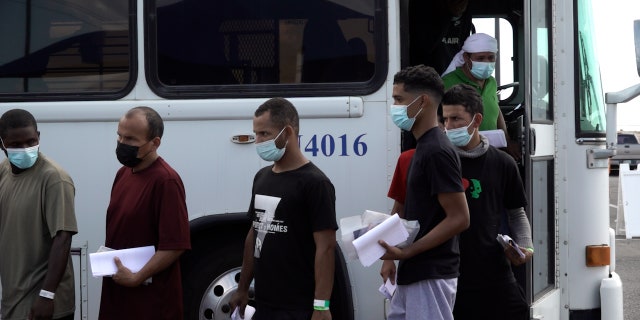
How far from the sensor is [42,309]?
185 inches

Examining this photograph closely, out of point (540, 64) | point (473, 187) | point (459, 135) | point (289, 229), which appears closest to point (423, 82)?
point (459, 135)

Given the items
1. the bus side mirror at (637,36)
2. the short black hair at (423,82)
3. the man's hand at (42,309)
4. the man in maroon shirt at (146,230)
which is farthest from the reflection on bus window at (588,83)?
the man's hand at (42,309)

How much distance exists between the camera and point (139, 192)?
4.63 m

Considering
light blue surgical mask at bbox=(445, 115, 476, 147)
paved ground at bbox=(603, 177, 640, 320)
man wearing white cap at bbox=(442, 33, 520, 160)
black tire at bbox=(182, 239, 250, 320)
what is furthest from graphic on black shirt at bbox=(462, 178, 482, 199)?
paved ground at bbox=(603, 177, 640, 320)

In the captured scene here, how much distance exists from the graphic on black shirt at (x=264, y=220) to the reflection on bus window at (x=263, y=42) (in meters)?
1.72

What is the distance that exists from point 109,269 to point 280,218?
0.80m

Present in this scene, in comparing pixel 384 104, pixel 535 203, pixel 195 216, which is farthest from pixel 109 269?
pixel 535 203

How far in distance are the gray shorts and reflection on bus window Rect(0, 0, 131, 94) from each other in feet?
8.25

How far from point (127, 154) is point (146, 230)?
1.15 ft

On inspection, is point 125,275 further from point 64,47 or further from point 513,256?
point 64,47

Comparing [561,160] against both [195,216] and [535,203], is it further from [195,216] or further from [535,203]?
[195,216]

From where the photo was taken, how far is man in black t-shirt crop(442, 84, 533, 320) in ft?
16.0

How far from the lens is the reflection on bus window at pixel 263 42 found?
239 inches

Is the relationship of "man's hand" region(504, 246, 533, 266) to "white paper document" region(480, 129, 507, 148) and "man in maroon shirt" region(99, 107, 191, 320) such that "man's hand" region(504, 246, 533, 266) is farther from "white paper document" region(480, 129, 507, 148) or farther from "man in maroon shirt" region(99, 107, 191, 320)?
"man in maroon shirt" region(99, 107, 191, 320)
